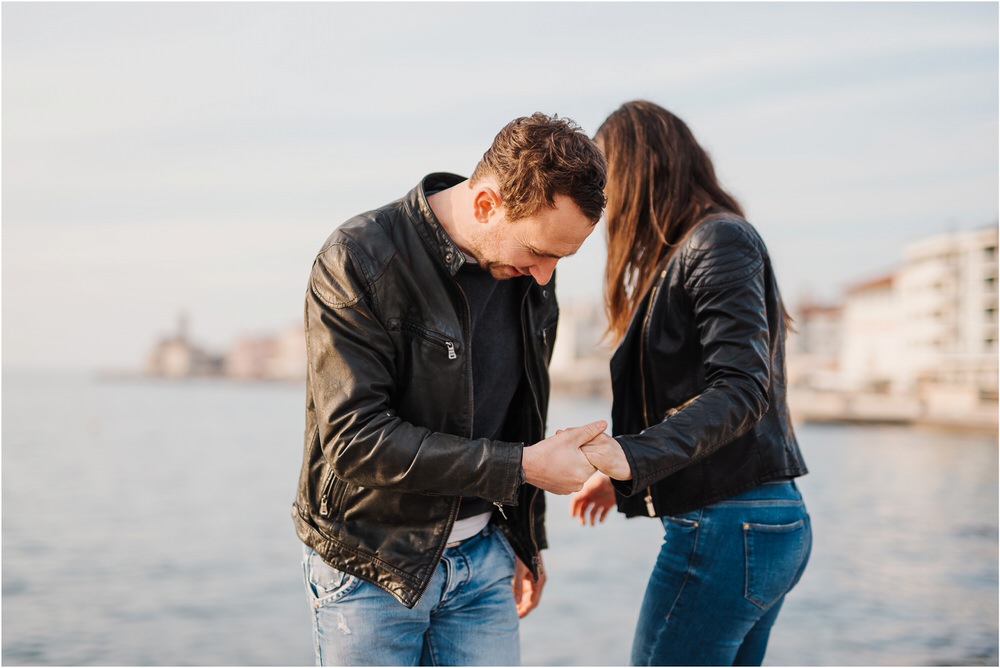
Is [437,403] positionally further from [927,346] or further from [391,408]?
[927,346]

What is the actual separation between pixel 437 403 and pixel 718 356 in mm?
790

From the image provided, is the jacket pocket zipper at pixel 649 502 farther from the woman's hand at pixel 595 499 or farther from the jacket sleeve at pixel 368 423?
the jacket sleeve at pixel 368 423

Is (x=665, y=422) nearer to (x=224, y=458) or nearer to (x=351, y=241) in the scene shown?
(x=351, y=241)

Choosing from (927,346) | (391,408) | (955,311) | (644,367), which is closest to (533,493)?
(644,367)

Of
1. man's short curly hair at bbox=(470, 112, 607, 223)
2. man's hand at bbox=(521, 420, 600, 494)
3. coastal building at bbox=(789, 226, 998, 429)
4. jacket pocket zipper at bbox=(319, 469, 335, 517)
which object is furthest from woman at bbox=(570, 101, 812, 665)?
coastal building at bbox=(789, 226, 998, 429)

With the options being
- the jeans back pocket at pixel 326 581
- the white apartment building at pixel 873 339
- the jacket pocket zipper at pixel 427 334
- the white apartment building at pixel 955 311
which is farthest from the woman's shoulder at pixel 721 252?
the white apartment building at pixel 873 339

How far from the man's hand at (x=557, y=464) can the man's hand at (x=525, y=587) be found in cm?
69

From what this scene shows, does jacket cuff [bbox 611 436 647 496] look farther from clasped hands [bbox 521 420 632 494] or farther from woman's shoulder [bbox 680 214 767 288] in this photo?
woman's shoulder [bbox 680 214 767 288]

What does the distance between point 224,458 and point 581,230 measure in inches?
1678

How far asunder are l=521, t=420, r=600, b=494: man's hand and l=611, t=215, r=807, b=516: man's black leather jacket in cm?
17

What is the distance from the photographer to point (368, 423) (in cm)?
222

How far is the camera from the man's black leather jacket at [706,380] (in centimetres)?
251

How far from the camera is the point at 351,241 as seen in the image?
7.64 ft

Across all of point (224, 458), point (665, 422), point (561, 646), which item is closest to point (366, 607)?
point (665, 422)
